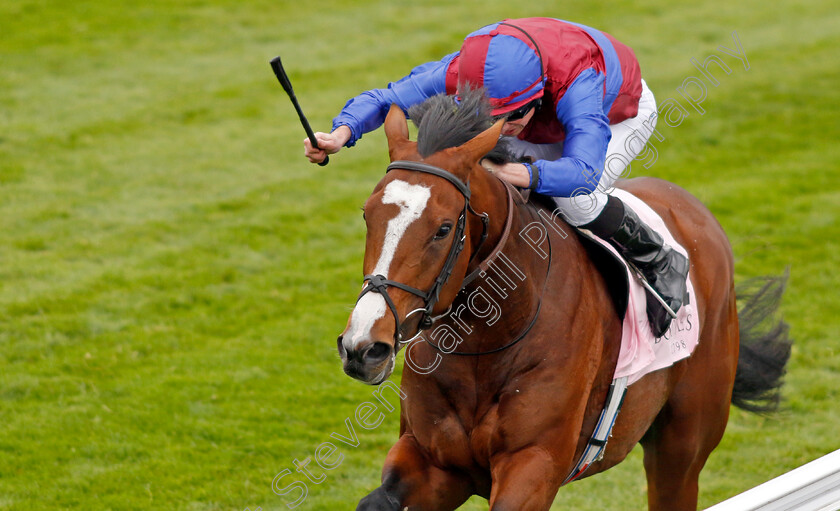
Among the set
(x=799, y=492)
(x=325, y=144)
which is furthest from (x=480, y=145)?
(x=799, y=492)

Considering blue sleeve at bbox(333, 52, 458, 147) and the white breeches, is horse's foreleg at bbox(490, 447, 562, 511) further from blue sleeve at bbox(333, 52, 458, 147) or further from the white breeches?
blue sleeve at bbox(333, 52, 458, 147)

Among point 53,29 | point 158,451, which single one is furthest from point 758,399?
point 53,29

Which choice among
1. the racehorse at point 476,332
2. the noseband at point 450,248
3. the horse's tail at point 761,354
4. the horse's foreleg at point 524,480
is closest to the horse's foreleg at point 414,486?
the racehorse at point 476,332

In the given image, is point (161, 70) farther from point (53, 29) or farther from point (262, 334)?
point (262, 334)

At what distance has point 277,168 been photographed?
9.73m

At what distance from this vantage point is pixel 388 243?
102 inches

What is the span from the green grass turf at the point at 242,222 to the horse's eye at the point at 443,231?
805 mm

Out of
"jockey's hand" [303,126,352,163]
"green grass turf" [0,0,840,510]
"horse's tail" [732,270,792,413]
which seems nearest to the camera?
"jockey's hand" [303,126,352,163]

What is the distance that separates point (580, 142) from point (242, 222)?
231 inches

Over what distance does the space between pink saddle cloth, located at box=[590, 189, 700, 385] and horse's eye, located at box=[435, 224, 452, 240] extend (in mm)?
965

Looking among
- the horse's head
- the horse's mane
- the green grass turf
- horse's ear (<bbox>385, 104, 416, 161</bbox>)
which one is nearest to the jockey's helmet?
the horse's mane

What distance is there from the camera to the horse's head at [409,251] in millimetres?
2504

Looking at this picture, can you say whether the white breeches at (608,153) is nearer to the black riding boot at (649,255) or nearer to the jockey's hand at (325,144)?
the black riding boot at (649,255)

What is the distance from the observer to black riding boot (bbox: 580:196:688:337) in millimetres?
3494
